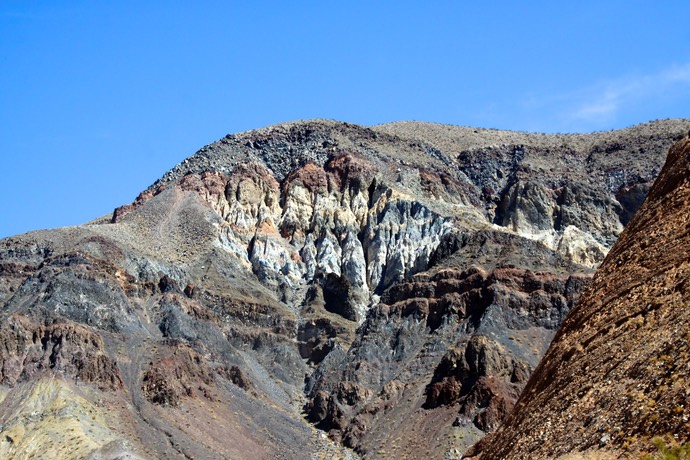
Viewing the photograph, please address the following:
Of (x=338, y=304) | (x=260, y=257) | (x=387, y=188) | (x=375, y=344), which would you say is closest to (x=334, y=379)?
(x=375, y=344)

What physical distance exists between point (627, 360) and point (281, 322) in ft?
449

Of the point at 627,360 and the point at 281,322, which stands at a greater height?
the point at 281,322

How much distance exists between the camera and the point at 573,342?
A: 37.6 m

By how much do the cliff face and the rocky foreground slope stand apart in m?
79.6

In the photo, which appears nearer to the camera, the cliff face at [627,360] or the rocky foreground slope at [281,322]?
the cliff face at [627,360]

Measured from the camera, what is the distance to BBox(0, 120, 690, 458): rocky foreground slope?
126 metres

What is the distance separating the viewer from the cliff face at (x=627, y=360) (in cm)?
2906

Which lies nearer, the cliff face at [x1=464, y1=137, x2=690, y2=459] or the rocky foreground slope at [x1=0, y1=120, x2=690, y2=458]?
the cliff face at [x1=464, y1=137, x2=690, y2=459]

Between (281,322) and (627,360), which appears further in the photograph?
(281,322)

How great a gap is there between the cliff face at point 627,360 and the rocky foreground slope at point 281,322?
79.6 meters

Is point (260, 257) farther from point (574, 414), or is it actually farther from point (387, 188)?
point (574, 414)

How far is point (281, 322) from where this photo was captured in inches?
6604

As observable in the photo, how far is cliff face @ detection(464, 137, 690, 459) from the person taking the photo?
29.1 metres

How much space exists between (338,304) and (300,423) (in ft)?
120
